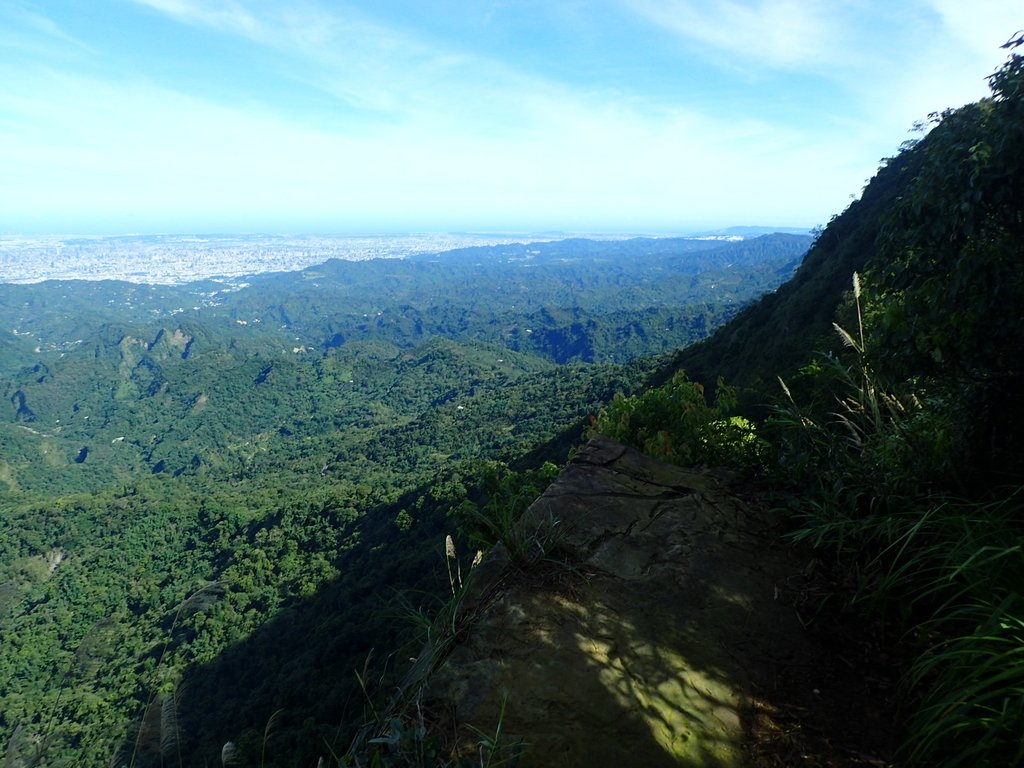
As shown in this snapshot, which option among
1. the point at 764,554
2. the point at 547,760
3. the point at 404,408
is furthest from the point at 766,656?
the point at 404,408

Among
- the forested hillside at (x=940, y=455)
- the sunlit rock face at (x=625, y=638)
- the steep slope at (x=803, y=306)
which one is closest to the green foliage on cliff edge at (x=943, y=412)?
the forested hillside at (x=940, y=455)

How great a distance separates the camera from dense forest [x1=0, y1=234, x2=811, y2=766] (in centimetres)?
1825

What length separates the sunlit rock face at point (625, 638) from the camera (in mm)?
2014

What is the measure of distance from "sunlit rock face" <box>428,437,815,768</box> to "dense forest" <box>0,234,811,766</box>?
1.46ft

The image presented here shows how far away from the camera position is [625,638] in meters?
2.49

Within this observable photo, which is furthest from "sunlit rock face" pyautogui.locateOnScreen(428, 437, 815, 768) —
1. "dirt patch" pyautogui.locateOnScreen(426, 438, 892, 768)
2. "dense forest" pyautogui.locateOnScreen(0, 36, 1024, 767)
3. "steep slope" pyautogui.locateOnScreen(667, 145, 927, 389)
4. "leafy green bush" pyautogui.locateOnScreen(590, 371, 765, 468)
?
"steep slope" pyautogui.locateOnScreen(667, 145, 927, 389)

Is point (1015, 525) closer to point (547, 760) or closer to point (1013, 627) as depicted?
point (1013, 627)

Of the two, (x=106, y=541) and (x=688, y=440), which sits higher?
(x=688, y=440)

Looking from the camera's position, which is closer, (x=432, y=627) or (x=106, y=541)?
(x=432, y=627)

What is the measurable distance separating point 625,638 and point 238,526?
64.6 meters

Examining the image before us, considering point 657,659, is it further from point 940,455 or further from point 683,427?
point 683,427

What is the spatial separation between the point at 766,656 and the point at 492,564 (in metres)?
1.36

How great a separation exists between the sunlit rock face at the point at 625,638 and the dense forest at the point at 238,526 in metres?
0.45

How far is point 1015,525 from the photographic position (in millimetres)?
2467
